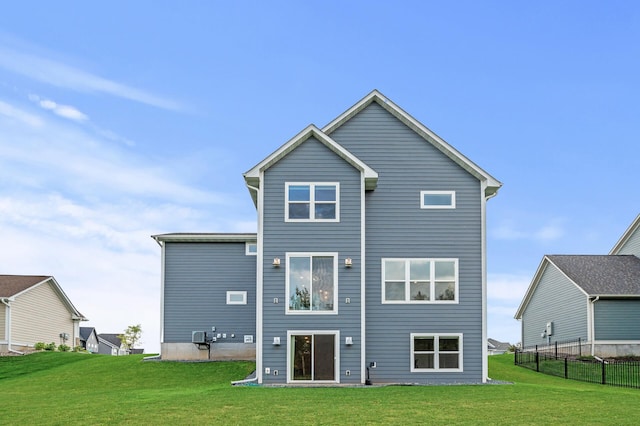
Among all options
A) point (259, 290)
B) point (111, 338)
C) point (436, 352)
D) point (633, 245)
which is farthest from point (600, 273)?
point (111, 338)

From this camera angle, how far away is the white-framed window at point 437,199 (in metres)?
26.8

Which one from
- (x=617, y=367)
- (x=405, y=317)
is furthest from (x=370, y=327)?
(x=617, y=367)

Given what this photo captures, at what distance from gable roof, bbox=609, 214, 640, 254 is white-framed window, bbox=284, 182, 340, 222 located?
22349 millimetres

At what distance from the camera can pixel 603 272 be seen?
38625 millimetres

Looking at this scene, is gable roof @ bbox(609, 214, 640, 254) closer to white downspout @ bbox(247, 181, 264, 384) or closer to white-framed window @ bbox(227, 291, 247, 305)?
white-framed window @ bbox(227, 291, 247, 305)

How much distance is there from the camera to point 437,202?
26.8m

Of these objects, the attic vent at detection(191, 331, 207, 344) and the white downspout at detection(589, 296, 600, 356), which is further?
the white downspout at detection(589, 296, 600, 356)

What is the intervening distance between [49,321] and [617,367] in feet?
102

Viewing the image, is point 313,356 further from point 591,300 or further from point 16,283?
point 16,283

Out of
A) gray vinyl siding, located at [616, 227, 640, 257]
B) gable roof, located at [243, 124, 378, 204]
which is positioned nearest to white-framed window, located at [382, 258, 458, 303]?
gable roof, located at [243, 124, 378, 204]

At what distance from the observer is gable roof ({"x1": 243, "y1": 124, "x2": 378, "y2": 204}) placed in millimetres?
25516

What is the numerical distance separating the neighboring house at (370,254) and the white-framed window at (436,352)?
34mm

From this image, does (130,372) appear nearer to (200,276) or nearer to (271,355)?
(200,276)

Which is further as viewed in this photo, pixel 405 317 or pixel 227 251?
pixel 227 251
